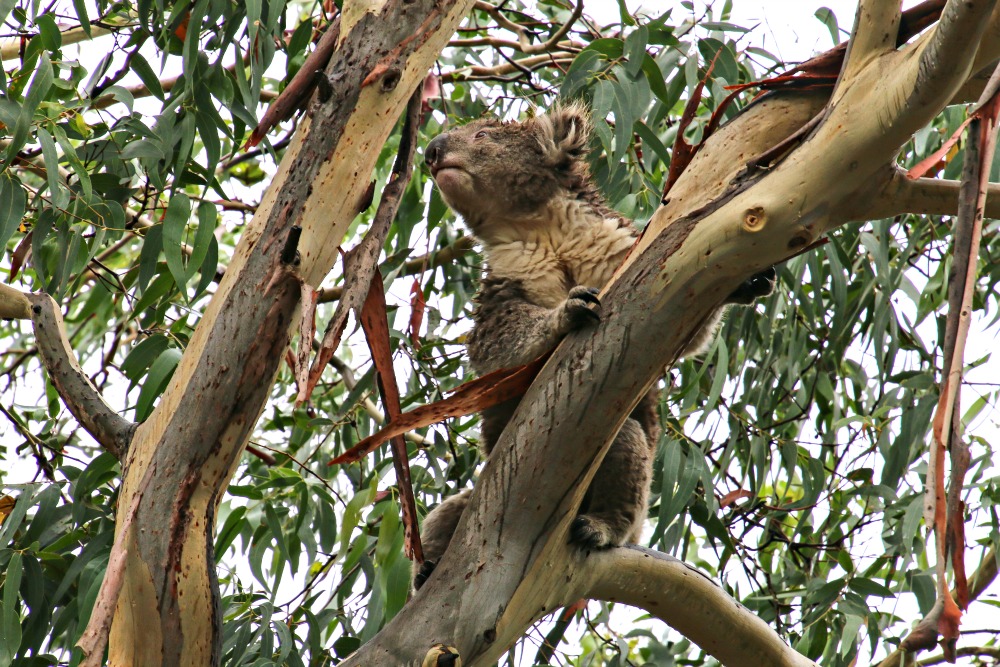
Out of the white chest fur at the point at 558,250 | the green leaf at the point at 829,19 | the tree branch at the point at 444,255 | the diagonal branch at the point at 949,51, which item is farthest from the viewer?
the tree branch at the point at 444,255

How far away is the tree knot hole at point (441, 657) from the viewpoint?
5.50ft

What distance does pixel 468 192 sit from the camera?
3.18 m

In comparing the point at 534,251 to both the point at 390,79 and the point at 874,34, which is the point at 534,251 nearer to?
the point at 390,79

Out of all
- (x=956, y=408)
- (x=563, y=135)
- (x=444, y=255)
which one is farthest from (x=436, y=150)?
(x=956, y=408)

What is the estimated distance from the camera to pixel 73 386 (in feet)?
6.55

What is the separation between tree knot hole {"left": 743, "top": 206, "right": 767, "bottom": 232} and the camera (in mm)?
1608

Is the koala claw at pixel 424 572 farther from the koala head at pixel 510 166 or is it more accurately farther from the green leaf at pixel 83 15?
the green leaf at pixel 83 15

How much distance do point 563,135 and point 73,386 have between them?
5.92 feet

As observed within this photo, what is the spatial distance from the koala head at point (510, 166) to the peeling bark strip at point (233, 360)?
1.11 metres

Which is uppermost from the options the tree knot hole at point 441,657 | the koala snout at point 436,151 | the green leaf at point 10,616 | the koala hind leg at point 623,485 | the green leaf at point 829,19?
the green leaf at point 829,19

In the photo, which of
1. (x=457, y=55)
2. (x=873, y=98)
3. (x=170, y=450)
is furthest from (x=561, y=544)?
(x=457, y=55)

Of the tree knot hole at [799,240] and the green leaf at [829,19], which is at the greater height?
the green leaf at [829,19]

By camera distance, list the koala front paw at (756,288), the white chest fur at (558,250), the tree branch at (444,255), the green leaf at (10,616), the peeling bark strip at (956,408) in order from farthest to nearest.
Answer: the tree branch at (444,255) → the white chest fur at (558,250) → the green leaf at (10,616) → the koala front paw at (756,288) → the peeling bark strip at (956,408)

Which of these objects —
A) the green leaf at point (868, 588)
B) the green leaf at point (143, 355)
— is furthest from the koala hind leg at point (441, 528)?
the green leaf at point (868, 588)
